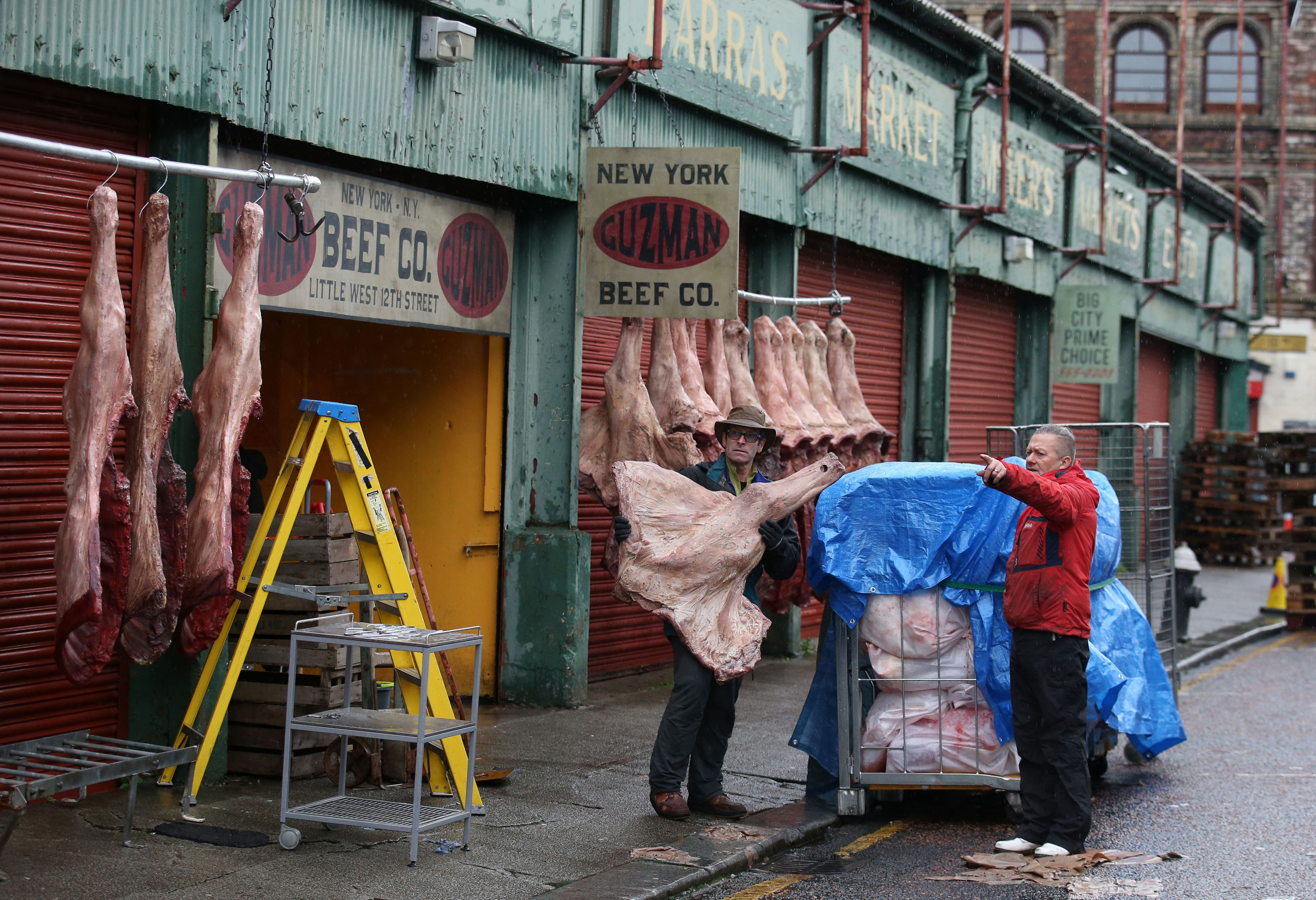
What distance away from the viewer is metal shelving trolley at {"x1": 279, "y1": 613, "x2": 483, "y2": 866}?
5.84 meters

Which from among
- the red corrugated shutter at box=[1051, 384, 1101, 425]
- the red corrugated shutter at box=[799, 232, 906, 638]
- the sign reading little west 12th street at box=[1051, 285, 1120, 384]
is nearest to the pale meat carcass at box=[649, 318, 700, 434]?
the red corrugated shutter at box=[799, 232, 906, 638]

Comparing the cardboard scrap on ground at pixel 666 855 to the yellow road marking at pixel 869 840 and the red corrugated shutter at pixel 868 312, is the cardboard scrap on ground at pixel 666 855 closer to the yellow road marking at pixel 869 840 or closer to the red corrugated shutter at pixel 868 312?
the yellow road marking at pixel 869 840

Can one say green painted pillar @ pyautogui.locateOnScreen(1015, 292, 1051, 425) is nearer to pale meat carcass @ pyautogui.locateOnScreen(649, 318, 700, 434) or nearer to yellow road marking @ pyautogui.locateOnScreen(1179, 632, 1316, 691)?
yellow road marking @ pyautogui.locateOnScreen(1179, 632, 1316, 691)

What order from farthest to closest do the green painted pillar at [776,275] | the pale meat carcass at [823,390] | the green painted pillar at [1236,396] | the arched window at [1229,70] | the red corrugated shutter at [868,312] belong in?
the arched window at [1229,70] < the green painted pillar at [1236,396] < the red corrugated shutter at [868,312] < the green painted pillar at [776,275] < the pale meat carcass at [823,390]

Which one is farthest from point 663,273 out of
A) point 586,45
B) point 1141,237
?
point 1141,237

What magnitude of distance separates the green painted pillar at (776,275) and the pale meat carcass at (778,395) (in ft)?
7.40

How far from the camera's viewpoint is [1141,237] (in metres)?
24.5

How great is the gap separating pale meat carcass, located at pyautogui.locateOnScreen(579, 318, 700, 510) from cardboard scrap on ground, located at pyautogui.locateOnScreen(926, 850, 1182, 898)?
3097mm

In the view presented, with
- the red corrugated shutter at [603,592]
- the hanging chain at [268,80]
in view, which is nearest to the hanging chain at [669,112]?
the red corrugated shutter at [603,592]

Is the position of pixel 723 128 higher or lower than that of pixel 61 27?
higher

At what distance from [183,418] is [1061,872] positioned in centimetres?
482

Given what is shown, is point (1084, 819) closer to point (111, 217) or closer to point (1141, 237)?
point (111, 217)

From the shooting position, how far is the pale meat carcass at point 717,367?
9.66 m

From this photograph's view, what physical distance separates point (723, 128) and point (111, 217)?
23.2 ft
